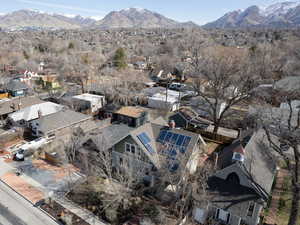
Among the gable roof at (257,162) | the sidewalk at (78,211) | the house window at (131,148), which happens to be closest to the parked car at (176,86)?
the gable roof at (257,162)

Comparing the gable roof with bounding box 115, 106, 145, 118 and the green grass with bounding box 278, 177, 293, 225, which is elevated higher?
the gable roof with bounding box 115, 106, 145, 118

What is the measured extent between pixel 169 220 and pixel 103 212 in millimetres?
5546

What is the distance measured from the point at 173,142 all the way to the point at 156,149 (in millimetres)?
1852

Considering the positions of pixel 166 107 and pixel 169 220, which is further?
pixel 166 107

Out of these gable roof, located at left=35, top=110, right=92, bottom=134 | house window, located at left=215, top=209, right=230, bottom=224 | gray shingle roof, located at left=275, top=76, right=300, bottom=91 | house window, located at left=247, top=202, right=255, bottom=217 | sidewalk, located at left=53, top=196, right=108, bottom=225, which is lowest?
sidewalk, located at left=53, top=196, right=108, bottom=225

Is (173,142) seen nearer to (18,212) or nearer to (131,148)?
(131,148)

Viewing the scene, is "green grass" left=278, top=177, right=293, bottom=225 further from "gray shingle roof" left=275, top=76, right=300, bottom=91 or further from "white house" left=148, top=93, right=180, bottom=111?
"gray shingle roof" left=275, top=76, right=300, bottom=91

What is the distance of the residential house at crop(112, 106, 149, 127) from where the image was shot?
1310 inches

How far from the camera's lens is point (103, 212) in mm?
17172

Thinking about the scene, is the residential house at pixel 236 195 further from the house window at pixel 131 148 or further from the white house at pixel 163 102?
the white house at pixel 163 102

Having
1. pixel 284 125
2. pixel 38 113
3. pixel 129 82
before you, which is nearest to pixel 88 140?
pixel 38 113

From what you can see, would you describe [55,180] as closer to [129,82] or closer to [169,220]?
[169,220]

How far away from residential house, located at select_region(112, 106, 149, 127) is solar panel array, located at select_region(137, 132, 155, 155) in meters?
12.4

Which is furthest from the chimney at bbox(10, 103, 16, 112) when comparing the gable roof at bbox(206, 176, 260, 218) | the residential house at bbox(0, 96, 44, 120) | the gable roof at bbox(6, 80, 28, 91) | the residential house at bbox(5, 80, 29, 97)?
the gable roof at bbox(206, 176, 260, 218)
